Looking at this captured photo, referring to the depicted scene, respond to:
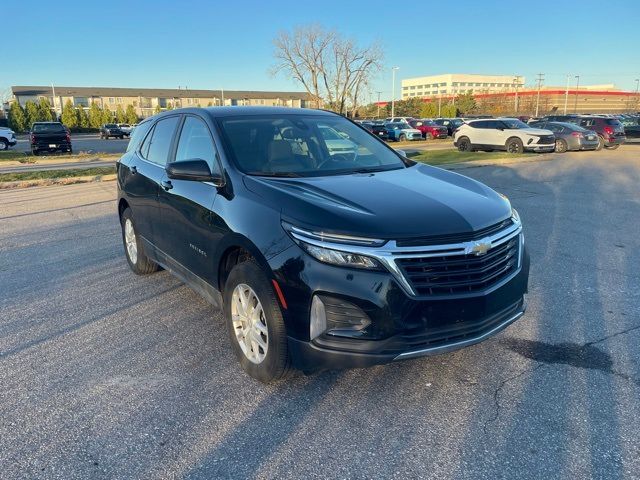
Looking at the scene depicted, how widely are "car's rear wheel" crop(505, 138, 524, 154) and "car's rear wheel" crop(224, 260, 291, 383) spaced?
73.2 ft

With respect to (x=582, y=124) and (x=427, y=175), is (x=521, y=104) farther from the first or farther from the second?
(x=427, y=175)

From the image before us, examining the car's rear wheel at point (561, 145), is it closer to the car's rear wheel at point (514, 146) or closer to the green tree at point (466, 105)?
the car's rear wheel at point (514, 146)

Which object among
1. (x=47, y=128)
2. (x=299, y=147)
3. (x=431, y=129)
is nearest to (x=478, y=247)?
(x=299, y=147)

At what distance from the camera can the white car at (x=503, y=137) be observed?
22844mm

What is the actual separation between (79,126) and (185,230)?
67437 mm

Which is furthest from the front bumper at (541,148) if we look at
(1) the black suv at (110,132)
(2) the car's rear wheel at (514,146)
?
(1) the black suv at (110,132)

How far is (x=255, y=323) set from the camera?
11.1ft

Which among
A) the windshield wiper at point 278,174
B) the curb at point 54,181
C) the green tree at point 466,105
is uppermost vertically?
the green tree at point 466,105

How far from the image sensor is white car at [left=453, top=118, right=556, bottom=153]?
22.8 meters

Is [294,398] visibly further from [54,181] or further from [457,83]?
[457,83]

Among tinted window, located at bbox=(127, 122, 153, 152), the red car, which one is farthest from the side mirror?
the red car

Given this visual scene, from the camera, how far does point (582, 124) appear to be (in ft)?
88.1

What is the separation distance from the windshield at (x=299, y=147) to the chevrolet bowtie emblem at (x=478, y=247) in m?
1.33

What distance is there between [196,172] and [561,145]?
24.2m
